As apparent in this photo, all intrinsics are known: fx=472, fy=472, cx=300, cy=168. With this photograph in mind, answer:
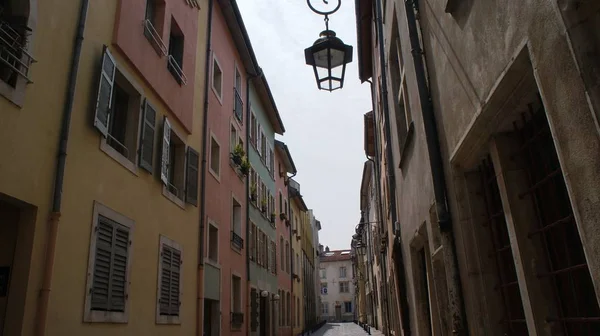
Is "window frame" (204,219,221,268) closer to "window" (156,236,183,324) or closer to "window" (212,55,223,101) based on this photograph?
"window" (156,236,183,324)

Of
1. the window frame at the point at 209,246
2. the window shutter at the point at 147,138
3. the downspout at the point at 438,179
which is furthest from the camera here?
the window frame at the point at 209,246

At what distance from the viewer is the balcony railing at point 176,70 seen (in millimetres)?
10977

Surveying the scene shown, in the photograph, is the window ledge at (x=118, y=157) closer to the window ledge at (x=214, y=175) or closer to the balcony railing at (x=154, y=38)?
the balcony railing at (x=154, y=38)

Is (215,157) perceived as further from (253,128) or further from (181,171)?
(253,128)

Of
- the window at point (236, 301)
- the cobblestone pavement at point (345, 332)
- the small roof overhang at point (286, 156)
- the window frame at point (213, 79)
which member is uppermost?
the small roof overhang at point (286, 156)

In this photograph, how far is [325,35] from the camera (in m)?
6.80

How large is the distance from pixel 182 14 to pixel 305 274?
33973 millimetres

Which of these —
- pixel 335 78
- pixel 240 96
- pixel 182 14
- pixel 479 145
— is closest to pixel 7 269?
pixel 335 78

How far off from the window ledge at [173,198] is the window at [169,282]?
0.91 meters

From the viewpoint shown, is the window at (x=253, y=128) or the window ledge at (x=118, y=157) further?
the window at (x=253, y=128)

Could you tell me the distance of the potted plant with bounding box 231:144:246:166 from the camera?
16.6 m

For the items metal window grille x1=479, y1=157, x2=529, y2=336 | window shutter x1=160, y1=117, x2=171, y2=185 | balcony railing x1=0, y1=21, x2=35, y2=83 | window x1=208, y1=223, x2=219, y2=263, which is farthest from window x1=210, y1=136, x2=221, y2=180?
metal window grille x1=479, y1=157, x2=529, y2=336

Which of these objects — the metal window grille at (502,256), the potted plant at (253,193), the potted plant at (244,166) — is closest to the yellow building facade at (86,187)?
the metal window grille at (502,256)

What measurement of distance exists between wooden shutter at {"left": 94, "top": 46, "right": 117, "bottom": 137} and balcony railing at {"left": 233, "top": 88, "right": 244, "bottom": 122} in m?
9.75
